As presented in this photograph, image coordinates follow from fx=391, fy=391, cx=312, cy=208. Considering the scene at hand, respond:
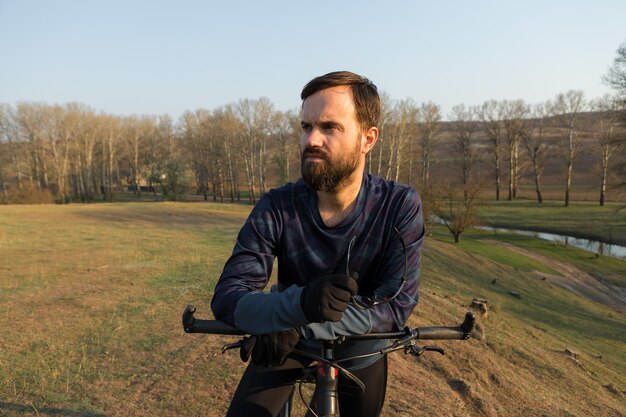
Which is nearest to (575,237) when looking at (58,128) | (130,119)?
(58,128)

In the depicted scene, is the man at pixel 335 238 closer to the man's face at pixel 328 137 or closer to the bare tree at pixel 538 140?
the man's face at pixel 328 137

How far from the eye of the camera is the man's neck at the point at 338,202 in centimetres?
219

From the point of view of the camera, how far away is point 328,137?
204cm

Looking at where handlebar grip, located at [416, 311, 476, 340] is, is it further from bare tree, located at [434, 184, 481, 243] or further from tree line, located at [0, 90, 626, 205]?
tree line, located at [0, 90, 626, 205]

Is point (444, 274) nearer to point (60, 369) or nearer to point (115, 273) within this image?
point (115, 273)

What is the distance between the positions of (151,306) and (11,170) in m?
64.3

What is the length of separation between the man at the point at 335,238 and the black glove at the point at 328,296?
0.36 m

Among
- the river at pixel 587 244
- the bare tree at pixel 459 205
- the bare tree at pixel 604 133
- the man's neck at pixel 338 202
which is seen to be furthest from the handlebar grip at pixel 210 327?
the bare tree at pixel 604 133

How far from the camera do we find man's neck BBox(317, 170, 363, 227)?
86.3 inches

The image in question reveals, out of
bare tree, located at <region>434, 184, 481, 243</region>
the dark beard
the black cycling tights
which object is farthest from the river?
the dark beard

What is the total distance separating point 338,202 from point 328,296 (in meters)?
0.83

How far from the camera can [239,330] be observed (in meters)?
1.83

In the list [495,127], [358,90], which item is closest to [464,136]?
[495,127]

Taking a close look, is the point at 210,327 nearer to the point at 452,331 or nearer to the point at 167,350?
the point at 452,331
